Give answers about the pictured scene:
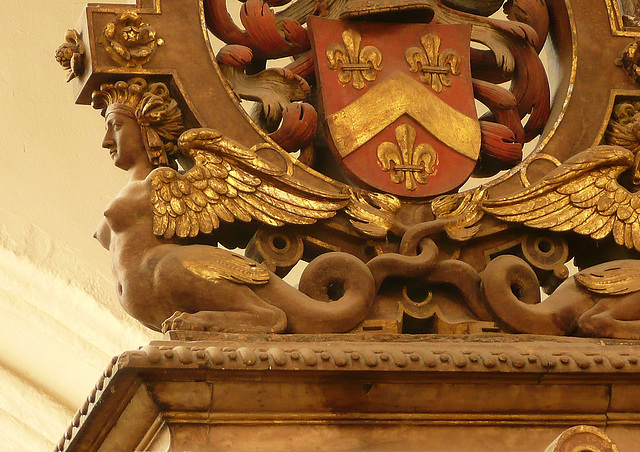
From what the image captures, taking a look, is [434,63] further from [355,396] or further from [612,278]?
[355,396]

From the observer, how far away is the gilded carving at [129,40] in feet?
9.10

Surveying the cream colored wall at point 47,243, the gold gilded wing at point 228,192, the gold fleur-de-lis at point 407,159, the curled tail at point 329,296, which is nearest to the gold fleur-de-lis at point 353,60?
the gold fleur-de-lis at point 407,159

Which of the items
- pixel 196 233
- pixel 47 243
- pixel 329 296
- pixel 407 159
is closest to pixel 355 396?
pixel 329 296

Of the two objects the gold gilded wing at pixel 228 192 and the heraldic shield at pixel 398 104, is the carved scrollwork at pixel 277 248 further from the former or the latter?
the heraldic shield at pixel 398 104

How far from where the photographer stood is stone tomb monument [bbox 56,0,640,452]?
2457mm

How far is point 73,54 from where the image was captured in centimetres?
279

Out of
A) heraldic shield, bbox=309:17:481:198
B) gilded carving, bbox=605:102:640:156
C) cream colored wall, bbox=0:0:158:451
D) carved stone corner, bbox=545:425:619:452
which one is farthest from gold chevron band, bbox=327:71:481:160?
cream colored wall, bbox=0:0:158:451

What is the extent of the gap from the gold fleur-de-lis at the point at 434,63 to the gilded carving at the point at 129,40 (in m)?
0.40

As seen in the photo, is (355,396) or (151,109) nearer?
(355,396)

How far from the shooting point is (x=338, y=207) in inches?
108

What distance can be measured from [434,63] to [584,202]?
33cm

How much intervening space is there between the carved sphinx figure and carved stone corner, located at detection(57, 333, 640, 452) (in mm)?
76

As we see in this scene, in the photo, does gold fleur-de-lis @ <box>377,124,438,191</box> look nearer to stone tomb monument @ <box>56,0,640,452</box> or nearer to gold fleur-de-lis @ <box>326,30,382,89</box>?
stone tomb monument @ <box>56,0,640,452</box>

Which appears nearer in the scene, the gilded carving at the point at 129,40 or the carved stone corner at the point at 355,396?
the carved stone corner at the point at 355,396
